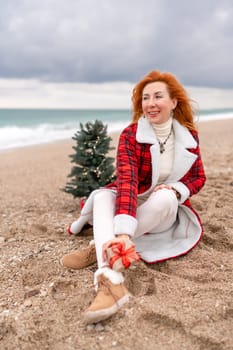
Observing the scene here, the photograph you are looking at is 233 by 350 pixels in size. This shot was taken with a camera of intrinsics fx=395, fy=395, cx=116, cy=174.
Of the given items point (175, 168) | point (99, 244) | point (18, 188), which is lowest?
point (18, 188)

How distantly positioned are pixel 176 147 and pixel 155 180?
0.33 metres

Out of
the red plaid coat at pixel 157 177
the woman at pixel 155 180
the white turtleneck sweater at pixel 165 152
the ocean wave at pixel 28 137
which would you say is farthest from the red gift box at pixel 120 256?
the ocean wave at pixel 28 137

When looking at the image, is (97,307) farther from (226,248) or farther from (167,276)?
(226,248)

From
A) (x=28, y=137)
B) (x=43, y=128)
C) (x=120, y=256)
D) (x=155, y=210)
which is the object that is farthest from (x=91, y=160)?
(x=43, y=128)

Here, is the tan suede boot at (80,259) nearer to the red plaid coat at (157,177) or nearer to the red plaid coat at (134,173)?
the red plaid coat at (157,177)

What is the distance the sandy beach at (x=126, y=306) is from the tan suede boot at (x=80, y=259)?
0.06 m

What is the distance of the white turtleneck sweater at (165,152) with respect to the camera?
10.5 ft

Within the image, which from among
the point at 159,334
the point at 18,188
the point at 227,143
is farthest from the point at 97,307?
the point at 227,143

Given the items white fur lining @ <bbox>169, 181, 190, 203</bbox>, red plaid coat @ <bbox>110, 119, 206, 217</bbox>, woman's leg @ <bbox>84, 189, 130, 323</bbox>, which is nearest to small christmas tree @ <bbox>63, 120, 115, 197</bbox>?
red plaid coat @ <bbox>110, 119, 206, 217</bbox>

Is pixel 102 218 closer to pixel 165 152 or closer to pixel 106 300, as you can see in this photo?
pixel 106 300

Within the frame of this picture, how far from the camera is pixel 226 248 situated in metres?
3.38

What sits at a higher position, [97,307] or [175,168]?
[175,168]

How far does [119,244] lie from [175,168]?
0.97 m

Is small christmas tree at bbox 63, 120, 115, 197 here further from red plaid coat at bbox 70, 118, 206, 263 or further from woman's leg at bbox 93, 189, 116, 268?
woman's leg at bbox 93, 189, 116, 268
